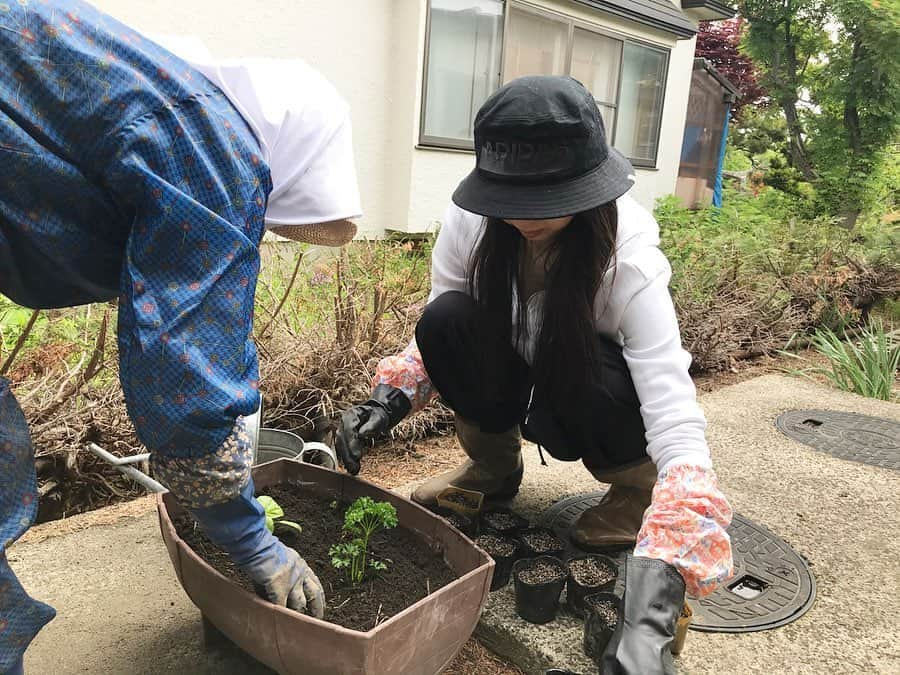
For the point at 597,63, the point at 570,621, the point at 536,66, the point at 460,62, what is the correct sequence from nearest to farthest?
the point at 570,621 → the point at 460,62 → the point at 536,66 → the point at 597,63

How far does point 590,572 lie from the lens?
170 centimetres

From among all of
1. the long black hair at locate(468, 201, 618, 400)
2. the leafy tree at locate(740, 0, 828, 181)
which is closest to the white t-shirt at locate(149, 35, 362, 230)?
the long black hair at locate(468, 201, 618, 400)

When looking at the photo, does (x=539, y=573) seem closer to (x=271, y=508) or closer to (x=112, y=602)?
(x=271, y=508)

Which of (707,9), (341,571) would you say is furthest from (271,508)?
(707,9)

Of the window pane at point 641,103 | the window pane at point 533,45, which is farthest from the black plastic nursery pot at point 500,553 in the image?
the window pane at point 641,103

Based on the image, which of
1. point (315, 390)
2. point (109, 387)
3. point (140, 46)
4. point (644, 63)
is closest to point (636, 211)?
point (140, 46)

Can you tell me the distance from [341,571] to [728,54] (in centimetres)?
1818

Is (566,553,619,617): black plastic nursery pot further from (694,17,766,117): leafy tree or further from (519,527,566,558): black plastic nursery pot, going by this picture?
(694,17,766,117): leafy tree

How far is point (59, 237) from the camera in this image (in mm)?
983

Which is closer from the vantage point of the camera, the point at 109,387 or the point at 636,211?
the point at 636,211

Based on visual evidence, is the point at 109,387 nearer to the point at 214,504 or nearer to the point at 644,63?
the point at 214,504

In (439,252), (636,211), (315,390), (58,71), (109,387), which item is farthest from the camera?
(315,390)

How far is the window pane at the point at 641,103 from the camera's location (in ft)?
27.6

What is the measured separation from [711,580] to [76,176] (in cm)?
129
